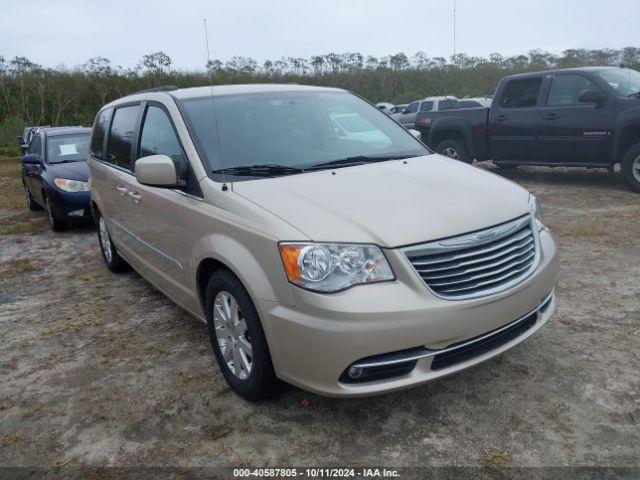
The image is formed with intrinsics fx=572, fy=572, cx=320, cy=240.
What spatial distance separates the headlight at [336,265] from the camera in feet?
8.65

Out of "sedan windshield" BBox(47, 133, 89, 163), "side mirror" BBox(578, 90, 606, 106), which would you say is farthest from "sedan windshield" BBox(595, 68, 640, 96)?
"sedan windshield" BBox(47, 133, 89, 163)

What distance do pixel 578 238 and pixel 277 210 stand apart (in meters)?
4.35

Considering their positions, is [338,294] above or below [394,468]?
above

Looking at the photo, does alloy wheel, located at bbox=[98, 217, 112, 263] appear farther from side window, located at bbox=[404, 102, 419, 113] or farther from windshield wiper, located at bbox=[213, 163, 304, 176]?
side window, located at bbox=[404, 102, 419, 113]

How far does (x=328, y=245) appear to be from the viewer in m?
2.66

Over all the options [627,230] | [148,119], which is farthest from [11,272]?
[627,230]

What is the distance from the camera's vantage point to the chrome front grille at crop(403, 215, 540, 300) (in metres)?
2.67

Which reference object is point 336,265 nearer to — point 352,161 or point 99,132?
point 352,161

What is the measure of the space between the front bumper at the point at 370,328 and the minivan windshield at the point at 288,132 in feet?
3.53

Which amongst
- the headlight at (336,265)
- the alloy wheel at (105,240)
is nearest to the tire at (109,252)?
the alloy wheel at (105,240)

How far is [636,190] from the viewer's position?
821 cm

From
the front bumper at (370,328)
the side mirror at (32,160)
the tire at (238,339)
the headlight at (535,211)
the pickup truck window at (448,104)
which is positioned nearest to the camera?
the front bumper at (370,328)

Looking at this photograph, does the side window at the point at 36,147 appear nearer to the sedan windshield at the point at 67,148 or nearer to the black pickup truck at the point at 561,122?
the sedan windshield at the point at 67,148

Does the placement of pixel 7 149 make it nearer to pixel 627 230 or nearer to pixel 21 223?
pixel 21 223
